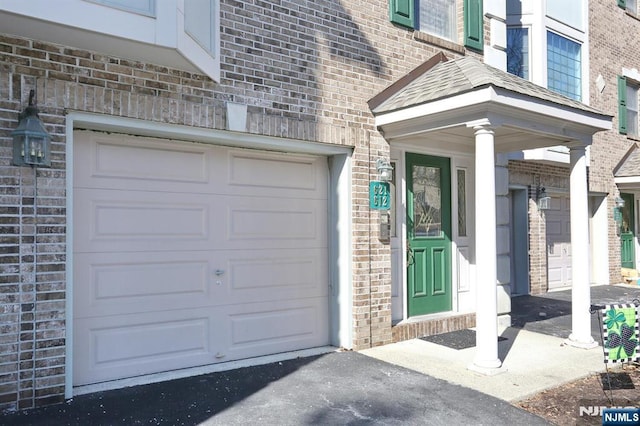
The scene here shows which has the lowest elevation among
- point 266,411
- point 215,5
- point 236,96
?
point 266,411

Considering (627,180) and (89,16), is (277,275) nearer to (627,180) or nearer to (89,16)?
(89,16)

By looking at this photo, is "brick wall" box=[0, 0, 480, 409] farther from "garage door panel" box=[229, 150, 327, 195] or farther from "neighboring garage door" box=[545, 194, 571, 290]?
"neighboring garage door" box=[545, 194, 571, 290]

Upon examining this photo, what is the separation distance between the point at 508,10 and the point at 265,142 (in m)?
7.09

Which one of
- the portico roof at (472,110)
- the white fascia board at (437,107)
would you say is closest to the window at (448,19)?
the portico roof at (472,110)

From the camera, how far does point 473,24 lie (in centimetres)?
713

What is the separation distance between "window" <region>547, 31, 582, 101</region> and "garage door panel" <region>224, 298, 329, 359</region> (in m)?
6.99

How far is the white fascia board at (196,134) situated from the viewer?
430 cm

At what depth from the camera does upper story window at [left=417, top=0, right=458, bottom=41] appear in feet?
22.6

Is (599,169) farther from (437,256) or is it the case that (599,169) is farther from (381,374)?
(381,374)

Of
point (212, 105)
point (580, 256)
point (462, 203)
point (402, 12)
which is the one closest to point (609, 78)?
point (462, 203)

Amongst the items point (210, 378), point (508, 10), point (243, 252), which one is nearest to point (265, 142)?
point (243, 252)

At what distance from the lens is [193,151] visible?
5.09m

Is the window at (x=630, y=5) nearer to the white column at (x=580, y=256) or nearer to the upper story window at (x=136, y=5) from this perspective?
the white column at (x=580, y=256)

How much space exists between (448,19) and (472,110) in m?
2.65
